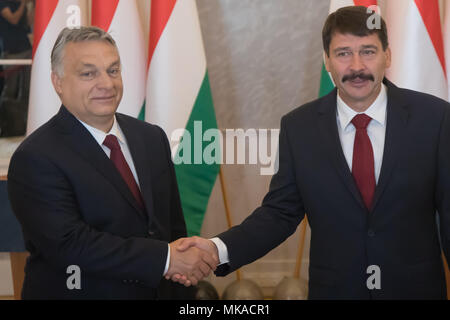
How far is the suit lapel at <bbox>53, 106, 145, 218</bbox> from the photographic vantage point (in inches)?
82.4

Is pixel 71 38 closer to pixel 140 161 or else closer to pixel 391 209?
pixel 140 161

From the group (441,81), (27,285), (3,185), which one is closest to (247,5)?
(441,81)

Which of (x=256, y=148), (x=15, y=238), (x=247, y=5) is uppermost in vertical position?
(x=247, y=5)

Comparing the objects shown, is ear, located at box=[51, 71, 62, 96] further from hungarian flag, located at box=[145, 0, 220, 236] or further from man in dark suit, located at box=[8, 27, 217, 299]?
hungarian flag, located at box=[145, 0, 220, 236]

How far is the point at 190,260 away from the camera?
2.34 metres

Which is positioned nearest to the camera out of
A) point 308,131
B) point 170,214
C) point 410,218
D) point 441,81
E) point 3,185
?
point 410,218

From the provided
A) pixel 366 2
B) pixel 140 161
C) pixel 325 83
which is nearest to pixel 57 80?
pixel 140 161

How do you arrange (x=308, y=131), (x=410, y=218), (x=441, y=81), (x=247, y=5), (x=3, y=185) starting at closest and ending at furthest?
(x=410, y=218) → (x=308, y=131) → (x=441, y=81) → (x=3, y=185) → (x=247, y=5)

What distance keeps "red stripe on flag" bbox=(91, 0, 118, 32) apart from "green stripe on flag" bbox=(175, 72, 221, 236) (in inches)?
25.4

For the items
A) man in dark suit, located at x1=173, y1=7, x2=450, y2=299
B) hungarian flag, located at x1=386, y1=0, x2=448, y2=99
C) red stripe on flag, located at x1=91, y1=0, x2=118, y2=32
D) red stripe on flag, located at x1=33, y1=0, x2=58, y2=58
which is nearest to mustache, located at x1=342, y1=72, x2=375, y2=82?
man in dark suit, located at x1=173, y1=7, x2=450, y2=299

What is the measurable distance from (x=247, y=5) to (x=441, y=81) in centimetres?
130

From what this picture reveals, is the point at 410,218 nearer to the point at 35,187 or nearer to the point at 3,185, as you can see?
the point at 35,187

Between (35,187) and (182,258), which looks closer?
(35,187)

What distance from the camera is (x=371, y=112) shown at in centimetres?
215
